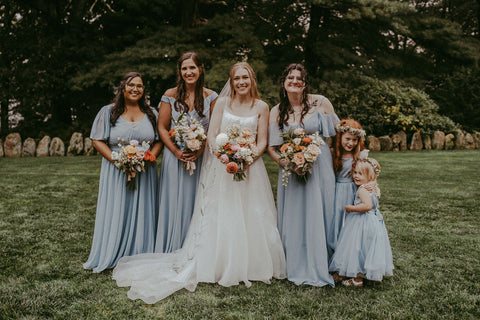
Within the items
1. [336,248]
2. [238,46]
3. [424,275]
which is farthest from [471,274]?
[238,46]

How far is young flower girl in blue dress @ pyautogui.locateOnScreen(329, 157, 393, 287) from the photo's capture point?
3.69 m

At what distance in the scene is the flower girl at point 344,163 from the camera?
4031 millimetres

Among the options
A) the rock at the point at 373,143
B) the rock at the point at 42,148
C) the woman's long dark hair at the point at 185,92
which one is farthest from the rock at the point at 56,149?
the rock at the point at 373,143

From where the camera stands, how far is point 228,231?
405 centimetres

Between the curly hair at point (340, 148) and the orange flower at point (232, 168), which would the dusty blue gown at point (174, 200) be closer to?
the orange flower at point (232, 168)

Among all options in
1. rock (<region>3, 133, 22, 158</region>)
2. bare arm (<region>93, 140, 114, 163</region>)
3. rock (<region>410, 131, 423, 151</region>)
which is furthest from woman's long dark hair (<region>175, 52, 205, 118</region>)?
rock (<region>410, 131, 423, 151</region>)

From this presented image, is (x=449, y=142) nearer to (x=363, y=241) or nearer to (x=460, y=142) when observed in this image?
(x=460, y=142)

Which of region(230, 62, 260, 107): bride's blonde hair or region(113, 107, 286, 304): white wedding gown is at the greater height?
region(230, 62, 260, 107): bride's blonde hair

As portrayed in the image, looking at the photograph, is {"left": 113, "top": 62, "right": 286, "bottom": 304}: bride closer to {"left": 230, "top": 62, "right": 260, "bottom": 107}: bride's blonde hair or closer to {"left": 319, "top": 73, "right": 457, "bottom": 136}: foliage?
{"left": 230, "top": 62, "right": 260, "bottom": 107}: bride's blonde hair

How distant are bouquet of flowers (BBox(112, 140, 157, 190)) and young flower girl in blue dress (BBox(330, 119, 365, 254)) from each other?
2078 millimetres

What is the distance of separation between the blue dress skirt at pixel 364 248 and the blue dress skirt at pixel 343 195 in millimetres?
110

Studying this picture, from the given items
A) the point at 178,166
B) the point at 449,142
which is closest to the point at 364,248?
the point at 178,166

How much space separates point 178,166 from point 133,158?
0.61 metres

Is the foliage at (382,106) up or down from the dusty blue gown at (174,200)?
up
